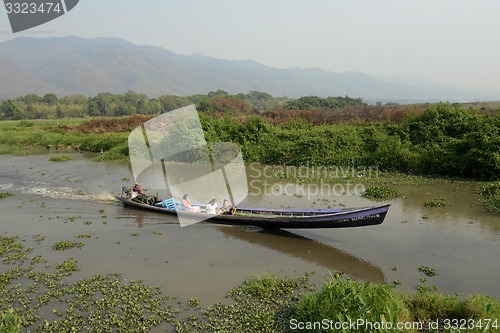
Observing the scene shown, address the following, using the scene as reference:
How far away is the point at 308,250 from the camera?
1166 cm

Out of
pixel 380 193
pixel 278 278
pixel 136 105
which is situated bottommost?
pixel 380 193

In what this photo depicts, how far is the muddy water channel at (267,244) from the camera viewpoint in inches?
388

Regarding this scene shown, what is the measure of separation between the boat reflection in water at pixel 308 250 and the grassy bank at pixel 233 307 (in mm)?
1407

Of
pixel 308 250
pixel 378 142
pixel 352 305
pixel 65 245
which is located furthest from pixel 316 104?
pixel 352 305

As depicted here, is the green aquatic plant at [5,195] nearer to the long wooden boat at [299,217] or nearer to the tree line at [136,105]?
the long wooden boat at [299,217]

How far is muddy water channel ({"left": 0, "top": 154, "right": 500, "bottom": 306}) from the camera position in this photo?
9867mm

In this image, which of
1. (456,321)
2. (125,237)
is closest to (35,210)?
(125,237)

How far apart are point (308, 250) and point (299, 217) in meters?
1.07

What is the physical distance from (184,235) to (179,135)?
54.8 feet

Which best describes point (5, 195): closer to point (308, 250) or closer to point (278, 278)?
point (308, 250)

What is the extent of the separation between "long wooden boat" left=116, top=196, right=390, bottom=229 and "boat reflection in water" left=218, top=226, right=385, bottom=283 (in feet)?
1.21

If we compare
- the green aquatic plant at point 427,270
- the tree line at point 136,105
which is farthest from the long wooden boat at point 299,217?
the tree line at point 136,105

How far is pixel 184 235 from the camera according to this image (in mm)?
12992

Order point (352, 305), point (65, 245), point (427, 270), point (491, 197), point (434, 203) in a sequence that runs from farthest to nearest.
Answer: point (434, 203) → point (491, 197) → point (65, 245) → point (427, 270) → point (352, 305)
